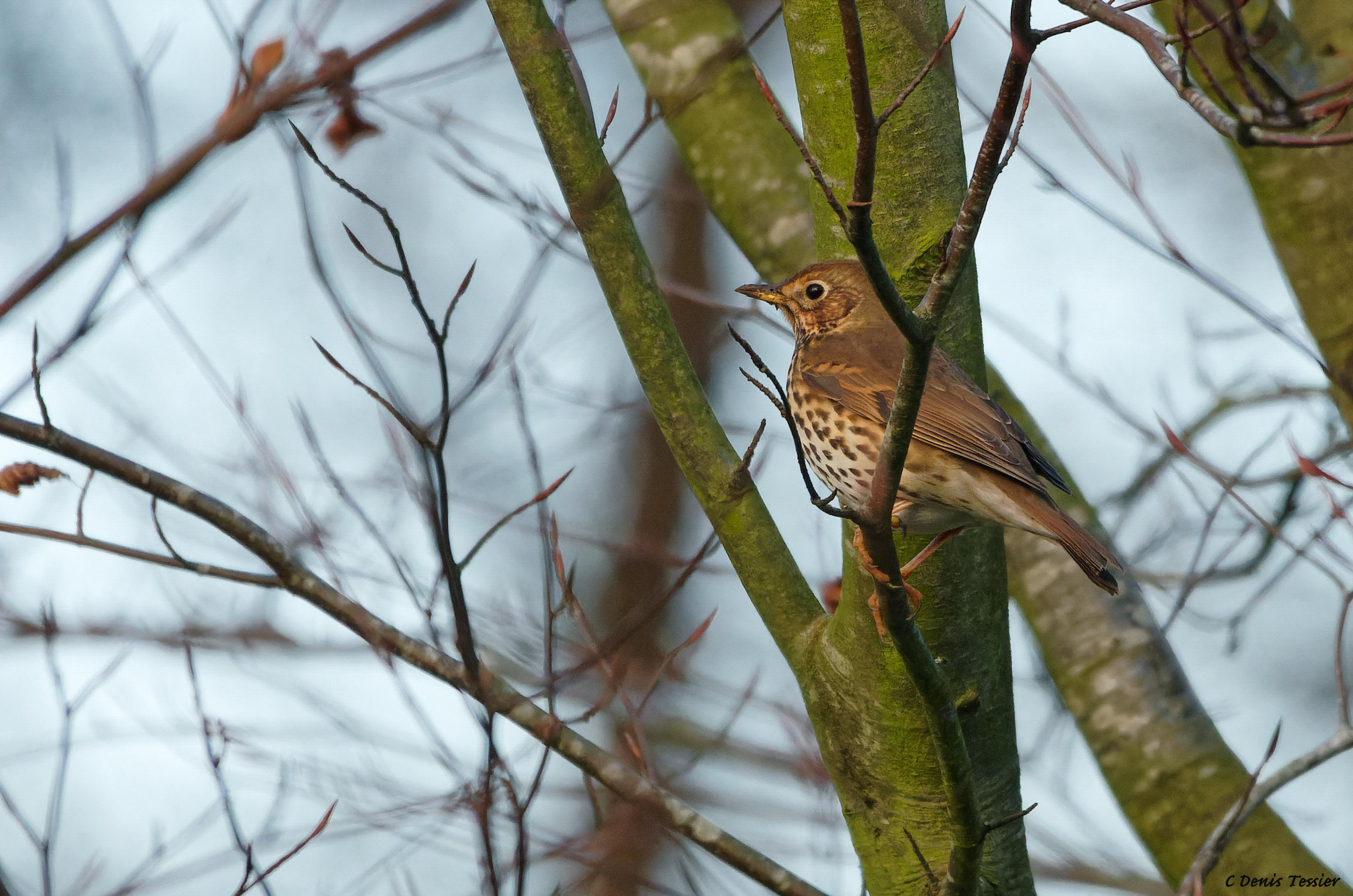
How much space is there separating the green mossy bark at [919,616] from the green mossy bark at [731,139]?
163 centimetres

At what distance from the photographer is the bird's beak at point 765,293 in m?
5.11

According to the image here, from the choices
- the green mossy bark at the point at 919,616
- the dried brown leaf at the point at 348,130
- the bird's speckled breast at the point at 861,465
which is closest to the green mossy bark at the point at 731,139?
the bird's speckled breast at the point at 861,465

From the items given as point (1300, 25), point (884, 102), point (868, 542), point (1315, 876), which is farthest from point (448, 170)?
point (1315, 876)

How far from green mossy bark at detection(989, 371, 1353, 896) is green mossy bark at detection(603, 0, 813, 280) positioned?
1300 millimetres

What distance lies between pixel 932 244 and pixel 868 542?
1423 mm

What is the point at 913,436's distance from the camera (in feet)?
10.7

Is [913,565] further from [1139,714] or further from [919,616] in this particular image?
[1139,714]

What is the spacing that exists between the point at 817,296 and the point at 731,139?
1407mm

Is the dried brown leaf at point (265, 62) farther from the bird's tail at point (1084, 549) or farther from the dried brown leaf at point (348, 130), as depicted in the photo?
the bird's tail at point (1084, 549)

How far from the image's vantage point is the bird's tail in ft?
11.5

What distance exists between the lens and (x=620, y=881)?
366 cm

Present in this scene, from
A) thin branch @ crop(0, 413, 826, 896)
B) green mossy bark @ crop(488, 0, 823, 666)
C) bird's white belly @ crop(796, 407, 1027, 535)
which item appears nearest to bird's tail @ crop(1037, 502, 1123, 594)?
bird's white belly @ crop(796, 407, 1027, 535)

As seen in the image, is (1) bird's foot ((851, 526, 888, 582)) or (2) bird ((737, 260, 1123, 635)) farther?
(2) bird ((737, 260, 1123, 635))

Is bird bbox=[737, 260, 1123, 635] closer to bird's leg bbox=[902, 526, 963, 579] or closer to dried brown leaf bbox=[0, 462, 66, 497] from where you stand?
bird's leg bbox=[902, 526, 963, 579]
